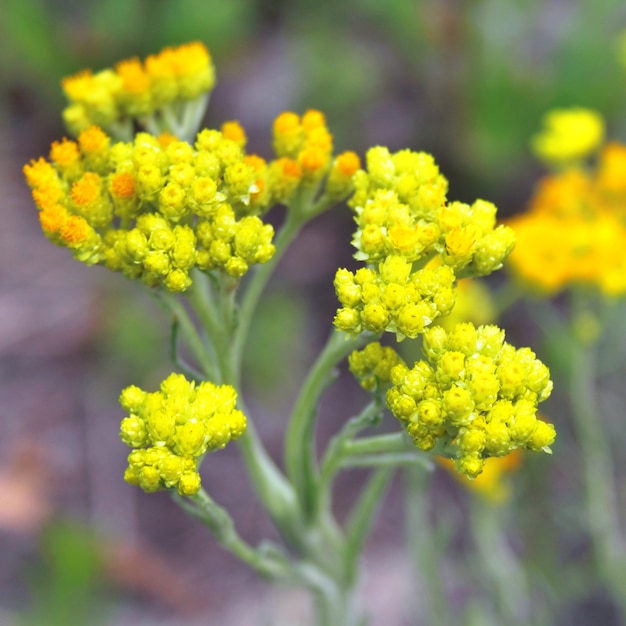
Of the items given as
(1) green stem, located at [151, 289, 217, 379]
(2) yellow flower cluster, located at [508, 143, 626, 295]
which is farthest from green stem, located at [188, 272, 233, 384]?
(2) yellow flower cluster, located at [508, 143, 626, 295]

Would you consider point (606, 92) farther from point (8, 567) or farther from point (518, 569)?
point (8, 567)

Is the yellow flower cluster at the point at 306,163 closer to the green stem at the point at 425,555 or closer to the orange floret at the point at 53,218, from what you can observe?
the orange floret at the point at 53,218

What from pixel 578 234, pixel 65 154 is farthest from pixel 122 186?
pixel 578 234

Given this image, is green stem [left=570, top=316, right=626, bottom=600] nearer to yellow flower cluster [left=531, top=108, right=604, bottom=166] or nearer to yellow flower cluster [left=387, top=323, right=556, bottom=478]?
yellow flower cluster [left=531, top=108, right=604, bottom=166]

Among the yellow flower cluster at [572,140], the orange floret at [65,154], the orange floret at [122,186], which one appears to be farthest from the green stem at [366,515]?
the yellow flower cluster at [572,140]

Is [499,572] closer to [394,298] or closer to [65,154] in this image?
[394,298]

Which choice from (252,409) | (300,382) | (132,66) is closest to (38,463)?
(252,409)
